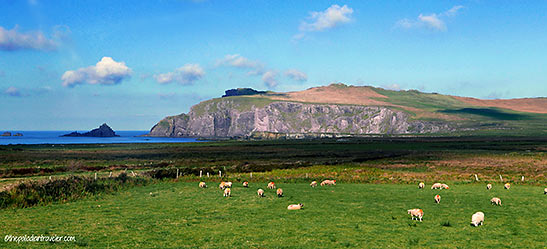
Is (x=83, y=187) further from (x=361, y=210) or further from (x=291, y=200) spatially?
(x=361, y=210)

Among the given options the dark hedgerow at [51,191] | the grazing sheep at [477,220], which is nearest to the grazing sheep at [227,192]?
the dark hedgerow at [51,191]

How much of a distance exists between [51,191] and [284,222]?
22.0 meters

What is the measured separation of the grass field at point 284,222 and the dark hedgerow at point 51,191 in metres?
1.60

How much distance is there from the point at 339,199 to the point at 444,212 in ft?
29.3

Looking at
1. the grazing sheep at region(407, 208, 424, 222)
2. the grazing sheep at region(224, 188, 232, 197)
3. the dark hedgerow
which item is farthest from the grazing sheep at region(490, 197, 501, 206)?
the dark hedgerow

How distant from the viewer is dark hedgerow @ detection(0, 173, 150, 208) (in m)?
30.5

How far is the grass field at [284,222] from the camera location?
743 inches

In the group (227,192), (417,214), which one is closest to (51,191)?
(227,192)

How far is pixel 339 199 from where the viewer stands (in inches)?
1307

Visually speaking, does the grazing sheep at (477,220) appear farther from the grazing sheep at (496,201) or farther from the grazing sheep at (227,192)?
the grazing sheep at (227,192)

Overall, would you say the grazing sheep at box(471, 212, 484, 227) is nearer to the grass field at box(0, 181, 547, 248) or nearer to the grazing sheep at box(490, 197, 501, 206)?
the grass field at box(0, 181, 547, 248)

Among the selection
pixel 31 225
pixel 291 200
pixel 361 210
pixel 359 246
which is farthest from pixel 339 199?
pixel 31 225

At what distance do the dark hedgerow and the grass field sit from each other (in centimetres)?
160

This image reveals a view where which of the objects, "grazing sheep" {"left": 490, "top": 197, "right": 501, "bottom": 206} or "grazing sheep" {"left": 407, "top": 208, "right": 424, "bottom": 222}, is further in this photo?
"grazing sheep" {"left": 490, "top": 197, "right": 501, "bottom": 206}
